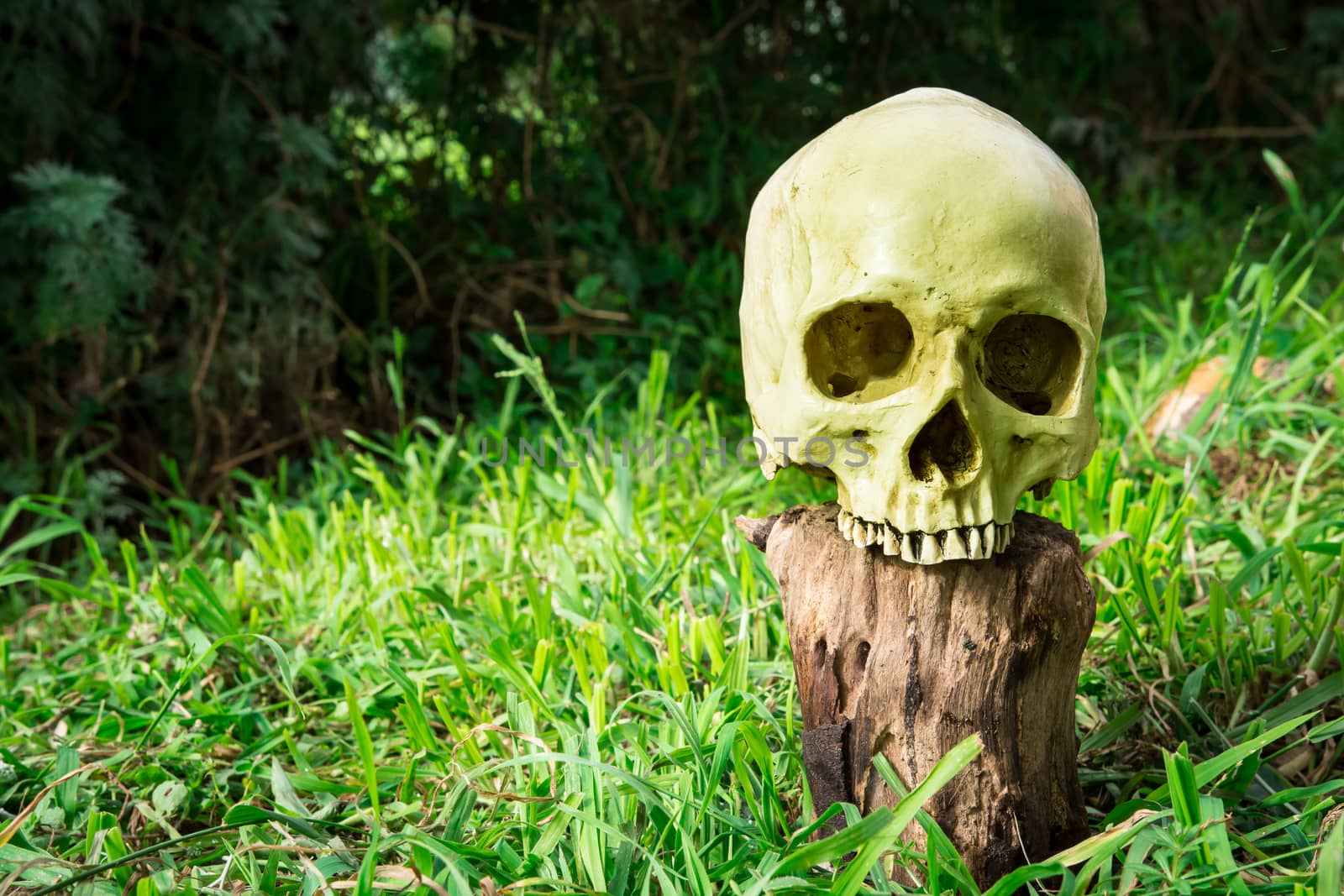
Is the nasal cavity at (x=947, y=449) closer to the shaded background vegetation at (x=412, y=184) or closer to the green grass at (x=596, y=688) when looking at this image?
the green grass at (x=596, y=688)

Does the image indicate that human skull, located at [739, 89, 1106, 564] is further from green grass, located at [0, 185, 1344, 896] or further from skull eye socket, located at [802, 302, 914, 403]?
green grass, located at [0, 185, 1344, 896]

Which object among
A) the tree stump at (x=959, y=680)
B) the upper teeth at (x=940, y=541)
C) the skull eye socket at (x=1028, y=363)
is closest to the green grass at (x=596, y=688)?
the tree stump at (x=959, y=680)

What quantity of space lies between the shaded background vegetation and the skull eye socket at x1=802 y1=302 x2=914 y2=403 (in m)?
1.97

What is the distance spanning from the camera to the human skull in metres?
1.49

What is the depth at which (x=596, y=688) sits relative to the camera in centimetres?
197

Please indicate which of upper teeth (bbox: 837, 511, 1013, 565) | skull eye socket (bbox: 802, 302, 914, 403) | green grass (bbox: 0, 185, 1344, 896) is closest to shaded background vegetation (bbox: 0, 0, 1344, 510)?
green grass (bbox: 0, 185, 1344, 896)

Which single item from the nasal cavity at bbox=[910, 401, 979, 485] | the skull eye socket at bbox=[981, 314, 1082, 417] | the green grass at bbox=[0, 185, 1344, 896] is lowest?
the green grass at bbox=[0, 185, 1344, 896]

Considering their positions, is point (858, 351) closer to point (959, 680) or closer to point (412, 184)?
point (959, 680)

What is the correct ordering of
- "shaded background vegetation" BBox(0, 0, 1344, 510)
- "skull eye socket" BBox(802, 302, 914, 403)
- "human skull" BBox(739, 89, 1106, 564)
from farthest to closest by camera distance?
"shaded background vegetation" BBox(0, 0, 1344, 510) → "skull eye socket" BBox(802, 302, 914, 403) → "human skull" BBox(739, 89, 1106, 564)

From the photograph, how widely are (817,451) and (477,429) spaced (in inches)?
93.0

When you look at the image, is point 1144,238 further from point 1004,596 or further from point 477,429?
point 1004,596

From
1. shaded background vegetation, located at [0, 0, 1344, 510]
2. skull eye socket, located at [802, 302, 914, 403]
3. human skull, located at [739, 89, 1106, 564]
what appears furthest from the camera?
shaded background vegetation, located at [0, 0, 1344, 510]

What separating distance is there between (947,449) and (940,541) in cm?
13

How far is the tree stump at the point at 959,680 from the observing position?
1.65 meters
